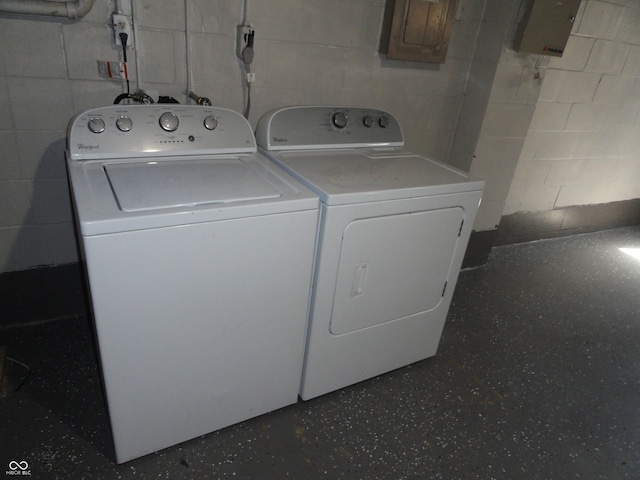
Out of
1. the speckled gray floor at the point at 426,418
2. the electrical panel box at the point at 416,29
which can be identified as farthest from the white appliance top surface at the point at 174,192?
the electrical panel box at the point at 416,29

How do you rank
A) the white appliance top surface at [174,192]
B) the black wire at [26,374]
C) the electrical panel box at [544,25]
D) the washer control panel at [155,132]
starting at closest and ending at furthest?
the white appliance top surface at [174,192] < the washer control panel at [155,132] < the black wire at [26,374] < the electrical panel box at [544,25]

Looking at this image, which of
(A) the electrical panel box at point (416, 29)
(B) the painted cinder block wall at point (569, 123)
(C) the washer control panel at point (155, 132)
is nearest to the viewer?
(C) the washer control panel at point (155, 132)

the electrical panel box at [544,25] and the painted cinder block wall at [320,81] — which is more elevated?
the electrical panel box at [544,25]

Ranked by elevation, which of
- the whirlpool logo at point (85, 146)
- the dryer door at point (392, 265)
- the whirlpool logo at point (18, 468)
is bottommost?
the whirlpool logo at point (18, 468)

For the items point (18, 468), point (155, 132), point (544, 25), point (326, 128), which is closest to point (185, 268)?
point (155, 132)

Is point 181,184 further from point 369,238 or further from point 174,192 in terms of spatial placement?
point 369,238

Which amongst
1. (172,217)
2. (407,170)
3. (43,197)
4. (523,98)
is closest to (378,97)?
(407,170)

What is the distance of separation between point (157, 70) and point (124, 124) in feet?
1.42

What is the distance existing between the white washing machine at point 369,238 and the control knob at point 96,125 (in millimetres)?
625

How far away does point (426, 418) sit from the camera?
65.7 inches

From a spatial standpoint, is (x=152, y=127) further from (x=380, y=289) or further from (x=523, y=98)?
(x=523, y=98)

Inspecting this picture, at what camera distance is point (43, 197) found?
5.90 feet

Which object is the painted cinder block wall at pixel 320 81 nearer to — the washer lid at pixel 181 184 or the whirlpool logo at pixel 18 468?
the washer lid at pixel 181 184

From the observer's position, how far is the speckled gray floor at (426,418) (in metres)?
1.42
